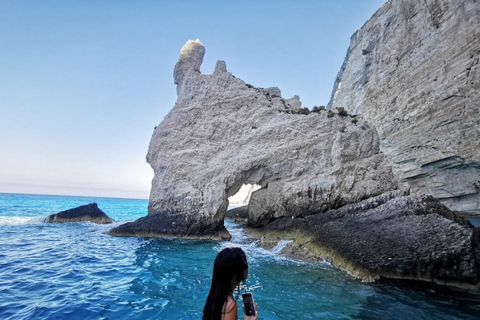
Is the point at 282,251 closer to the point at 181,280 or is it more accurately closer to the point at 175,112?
the point at 181,280

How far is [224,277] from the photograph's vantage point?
2.67 metres

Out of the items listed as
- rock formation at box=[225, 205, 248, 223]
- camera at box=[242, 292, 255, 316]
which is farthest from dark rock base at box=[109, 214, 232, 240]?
rock formation at box=[225, 205, 248, 223]

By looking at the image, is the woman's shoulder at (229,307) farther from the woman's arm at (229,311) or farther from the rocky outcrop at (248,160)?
the rocky outcrop at (248,160)

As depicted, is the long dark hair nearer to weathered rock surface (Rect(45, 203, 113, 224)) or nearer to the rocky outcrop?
the rocky outcrop

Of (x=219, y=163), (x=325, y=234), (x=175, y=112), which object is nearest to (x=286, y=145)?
(x=219, y=163)

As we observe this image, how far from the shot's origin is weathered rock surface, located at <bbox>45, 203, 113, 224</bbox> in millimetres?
23006

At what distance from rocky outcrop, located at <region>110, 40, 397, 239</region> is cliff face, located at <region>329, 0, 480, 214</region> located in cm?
1827

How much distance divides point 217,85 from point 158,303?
1708 cm

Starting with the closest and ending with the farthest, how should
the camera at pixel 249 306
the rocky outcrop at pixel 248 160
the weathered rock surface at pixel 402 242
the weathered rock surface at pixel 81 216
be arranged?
the camera at pixel 249 306 < the weathered rock surface at pixel 402 242 < the rocky outcrop at pixel 248 160 < the weathered rock surface at pixel 81 216

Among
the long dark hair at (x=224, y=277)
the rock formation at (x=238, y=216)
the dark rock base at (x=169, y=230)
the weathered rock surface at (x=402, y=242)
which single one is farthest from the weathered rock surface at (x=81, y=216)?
the long dark hair at (x=224, y=277)

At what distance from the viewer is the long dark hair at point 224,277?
259 cm

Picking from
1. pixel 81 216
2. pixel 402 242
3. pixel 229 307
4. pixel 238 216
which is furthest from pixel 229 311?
pixel 238 216

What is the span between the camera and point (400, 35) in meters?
38.6

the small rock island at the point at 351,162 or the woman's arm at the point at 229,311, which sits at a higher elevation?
the small rock island at the point at 351,162
